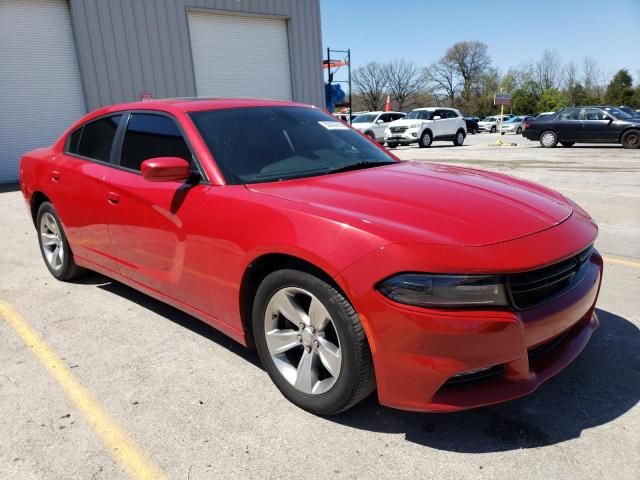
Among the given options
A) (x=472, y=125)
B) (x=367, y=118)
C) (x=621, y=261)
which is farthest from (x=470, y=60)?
(x=621, y=261)

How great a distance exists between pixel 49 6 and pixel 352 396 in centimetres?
1534

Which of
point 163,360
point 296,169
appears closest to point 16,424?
point 163,360

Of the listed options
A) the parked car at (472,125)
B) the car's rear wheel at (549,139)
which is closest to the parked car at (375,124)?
the car's rear wheel at (549,139)

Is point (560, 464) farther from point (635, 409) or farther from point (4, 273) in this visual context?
point (4, 273)

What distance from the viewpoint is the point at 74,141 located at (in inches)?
169

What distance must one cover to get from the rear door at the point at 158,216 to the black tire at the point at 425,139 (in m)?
20.0

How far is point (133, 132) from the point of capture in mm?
3605

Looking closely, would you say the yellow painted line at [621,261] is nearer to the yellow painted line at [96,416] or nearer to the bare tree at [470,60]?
the yellow painted line at [96,416]

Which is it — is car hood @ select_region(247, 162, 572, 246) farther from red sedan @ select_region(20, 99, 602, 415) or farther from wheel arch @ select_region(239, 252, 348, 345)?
wheel arch @ select_region(239, 252, 348, 345)

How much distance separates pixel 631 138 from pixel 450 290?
728 inches

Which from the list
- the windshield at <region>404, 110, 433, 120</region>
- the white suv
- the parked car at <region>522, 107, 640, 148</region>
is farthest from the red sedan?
the windshield at <region>404, 110, 433, 120</region>

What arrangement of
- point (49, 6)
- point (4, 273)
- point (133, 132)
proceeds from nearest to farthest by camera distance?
1. point (133, 132)
2. point (4, 273)
3. point (49, 6)

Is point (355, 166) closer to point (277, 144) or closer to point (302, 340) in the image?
point (277, 144)

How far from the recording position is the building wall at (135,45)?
46.6 ft
